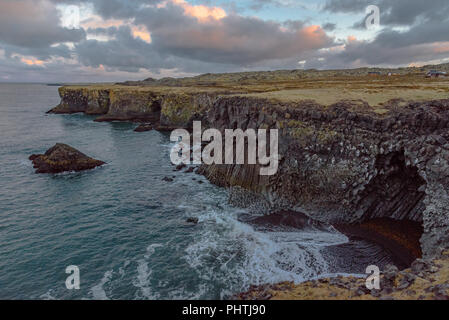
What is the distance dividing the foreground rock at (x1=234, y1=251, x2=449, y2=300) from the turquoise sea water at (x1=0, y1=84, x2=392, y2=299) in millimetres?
3598

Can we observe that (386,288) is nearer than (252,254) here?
Yes

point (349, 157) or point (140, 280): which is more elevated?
point (349, 157)

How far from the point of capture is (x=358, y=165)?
29297 millimetres

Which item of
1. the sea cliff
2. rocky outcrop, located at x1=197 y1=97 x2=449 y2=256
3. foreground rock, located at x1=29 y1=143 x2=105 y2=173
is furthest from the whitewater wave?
foreground rock, located at x1=29 y1=143 x2=105 y2=173

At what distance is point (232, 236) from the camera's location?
2858 centimetres

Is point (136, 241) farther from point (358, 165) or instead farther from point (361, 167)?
point (361, 167)

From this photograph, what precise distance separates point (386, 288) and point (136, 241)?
22300mm

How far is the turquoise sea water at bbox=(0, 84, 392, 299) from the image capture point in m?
21.8

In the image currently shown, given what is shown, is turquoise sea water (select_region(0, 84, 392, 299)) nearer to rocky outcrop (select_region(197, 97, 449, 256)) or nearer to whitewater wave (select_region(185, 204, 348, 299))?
whitewater wave (select_region(185, 204, 348, 299))

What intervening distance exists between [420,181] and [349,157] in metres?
7.12

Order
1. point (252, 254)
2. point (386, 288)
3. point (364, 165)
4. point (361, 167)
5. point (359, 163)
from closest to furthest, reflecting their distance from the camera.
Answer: point (386, 288) → point (252, 254) → point (364, 165) → point (361, 167) → point (359, 163)

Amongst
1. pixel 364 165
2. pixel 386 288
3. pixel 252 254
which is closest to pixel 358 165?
pixel 364 165

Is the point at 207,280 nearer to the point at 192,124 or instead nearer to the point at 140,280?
the point at 140,280
